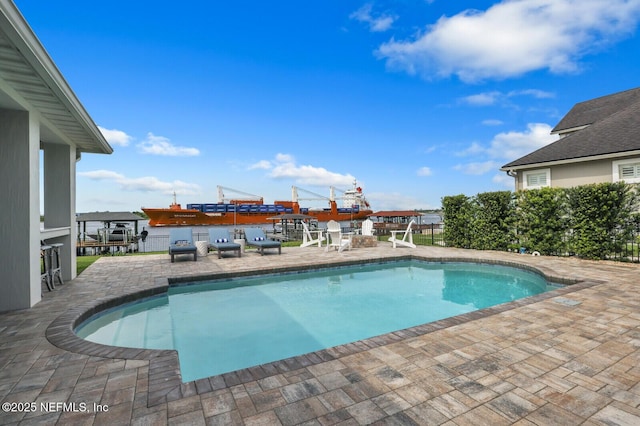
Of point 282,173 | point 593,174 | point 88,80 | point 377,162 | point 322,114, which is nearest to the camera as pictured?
point 88,80

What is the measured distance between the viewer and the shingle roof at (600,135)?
10266mm

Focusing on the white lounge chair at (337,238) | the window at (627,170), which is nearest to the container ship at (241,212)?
the white lounge chair at (337,238)

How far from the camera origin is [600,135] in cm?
1136

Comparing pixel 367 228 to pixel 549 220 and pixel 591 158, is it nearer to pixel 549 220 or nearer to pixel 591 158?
pixel 549 220

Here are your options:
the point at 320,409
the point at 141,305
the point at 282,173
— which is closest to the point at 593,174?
the point at 320,409

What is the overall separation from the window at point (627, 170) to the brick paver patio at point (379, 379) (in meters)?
8.15

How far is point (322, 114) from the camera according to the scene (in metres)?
19.7

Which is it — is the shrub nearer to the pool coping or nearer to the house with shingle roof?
the house with shingle roof

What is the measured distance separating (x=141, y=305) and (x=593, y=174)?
1369 cm

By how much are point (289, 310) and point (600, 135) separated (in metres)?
12.9

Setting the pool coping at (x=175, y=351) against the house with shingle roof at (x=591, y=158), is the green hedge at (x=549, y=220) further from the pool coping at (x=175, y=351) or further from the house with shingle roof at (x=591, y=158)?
the pool coping at (x=175, y=351)

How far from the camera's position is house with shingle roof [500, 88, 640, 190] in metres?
9.91

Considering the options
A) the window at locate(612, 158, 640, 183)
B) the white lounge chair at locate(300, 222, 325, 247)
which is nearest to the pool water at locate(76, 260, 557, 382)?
the white lounge chair at locate(300, 222, 325, 247)

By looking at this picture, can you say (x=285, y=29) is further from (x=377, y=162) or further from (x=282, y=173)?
(x=282, y=173)
